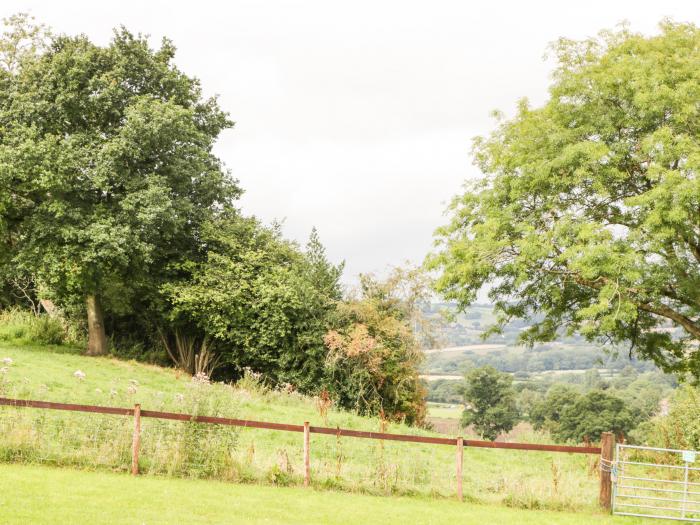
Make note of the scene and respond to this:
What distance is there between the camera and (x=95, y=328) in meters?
26.9

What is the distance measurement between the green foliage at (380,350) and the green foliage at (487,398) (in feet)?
107

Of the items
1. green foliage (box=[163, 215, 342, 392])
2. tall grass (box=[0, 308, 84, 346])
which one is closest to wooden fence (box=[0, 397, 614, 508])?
green foliage (box=[163, 215, 342, 392])

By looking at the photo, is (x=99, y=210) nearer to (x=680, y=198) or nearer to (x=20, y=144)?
(x=20, y=144)

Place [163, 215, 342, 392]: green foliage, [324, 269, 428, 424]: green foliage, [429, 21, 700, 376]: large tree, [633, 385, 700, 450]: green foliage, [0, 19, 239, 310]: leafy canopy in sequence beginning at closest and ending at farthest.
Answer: [633, 385, 700, 450]: green foliage → [429, 21, 700, 376]: large tree → [0, 19, 239, 310]: leafy canopy → [324, 269, 428, 424]: green foliage → [163, 215, 342, 392]: green foliage

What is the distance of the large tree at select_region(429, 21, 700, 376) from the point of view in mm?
17641

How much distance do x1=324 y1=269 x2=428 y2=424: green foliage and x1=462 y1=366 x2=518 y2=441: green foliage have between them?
3255 cm

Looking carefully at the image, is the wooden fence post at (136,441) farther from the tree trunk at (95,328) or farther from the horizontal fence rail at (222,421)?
the tree trunk at (95,328)

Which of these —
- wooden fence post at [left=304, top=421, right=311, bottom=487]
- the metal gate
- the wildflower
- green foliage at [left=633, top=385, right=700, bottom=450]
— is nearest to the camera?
the metal gate

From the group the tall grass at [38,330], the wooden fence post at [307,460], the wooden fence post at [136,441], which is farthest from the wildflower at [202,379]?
the tall grass at [38,330]

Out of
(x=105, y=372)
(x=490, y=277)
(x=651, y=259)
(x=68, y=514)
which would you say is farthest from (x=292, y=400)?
(x=68, y=514)

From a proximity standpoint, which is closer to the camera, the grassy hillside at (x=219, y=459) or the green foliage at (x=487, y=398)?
the grassy hillside at (x=219, y=459)

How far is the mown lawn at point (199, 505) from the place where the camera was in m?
8.87

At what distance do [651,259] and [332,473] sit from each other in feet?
36.8

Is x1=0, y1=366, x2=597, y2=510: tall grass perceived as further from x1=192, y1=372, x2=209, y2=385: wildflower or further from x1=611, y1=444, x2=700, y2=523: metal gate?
x1=611, y1=444, x2=700, y2=523: metal gate
